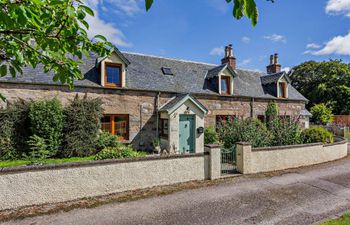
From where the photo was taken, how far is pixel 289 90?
20.0 metres

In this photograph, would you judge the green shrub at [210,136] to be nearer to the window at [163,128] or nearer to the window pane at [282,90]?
the window at [163,128]

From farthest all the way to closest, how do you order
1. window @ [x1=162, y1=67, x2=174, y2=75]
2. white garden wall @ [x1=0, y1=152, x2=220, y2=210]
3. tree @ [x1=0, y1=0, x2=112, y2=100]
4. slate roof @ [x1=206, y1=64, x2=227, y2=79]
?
slate roof @ [x1=206, y1=64, x2=227, y2=79] < window @ [x1=162, y1=67, x2=174, y2=75] < white garden wall @ [x1=0, y1=152, x2=220, y2=210] < tree @ [x1=0, y1=0, x2=112, y2=100]

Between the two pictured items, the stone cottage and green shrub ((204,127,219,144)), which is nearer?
the stone cottage

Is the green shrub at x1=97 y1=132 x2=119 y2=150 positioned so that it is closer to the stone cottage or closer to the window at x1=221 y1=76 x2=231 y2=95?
the stone cottage

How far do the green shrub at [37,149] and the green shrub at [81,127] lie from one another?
2.97ft

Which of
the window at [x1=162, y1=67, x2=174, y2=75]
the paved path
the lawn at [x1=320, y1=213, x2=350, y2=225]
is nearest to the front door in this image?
the window at [x1=162, y1=67, x2=174, y2=75]

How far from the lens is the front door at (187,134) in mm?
12938

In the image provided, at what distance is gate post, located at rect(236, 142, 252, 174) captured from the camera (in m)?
8.48

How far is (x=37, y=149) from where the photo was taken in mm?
10125

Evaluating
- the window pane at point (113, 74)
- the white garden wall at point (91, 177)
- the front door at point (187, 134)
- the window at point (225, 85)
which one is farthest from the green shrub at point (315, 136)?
the window pane at point (113, 74)

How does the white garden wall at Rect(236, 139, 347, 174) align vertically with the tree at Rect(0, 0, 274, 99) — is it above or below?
below

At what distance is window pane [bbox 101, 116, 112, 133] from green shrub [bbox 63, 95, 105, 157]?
1041 millimetres

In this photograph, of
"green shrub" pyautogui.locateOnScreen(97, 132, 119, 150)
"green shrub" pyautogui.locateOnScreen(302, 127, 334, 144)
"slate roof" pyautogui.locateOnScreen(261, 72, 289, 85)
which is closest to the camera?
"green shrub" pyautogui.locateOnScreen(97, 132, 119, 150)

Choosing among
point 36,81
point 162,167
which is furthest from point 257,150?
point 36,81
